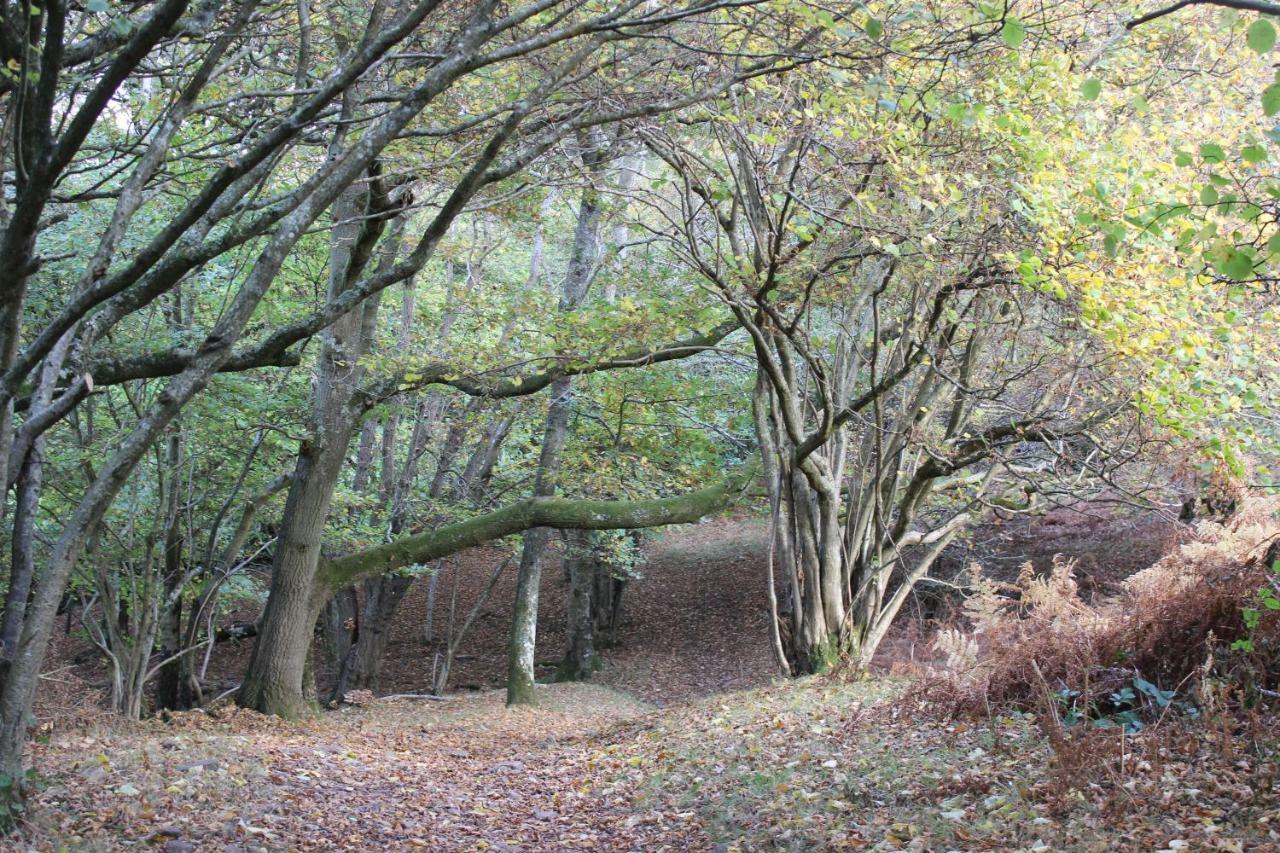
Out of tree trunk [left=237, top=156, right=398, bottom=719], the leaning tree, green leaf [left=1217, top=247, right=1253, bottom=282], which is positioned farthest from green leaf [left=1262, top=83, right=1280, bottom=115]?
tree trunk [left=237, top=156, right=398, bottom=719]

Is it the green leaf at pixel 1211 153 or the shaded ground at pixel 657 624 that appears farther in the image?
the shaded ground at pixel 657 624

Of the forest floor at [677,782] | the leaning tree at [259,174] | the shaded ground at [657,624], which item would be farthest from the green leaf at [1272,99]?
the shaded ground at [657,624]

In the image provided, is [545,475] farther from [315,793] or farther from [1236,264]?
[1236,264]

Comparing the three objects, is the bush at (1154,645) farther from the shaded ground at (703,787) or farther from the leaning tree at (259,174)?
the leaning tree at (259,174)

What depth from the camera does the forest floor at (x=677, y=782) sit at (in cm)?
493

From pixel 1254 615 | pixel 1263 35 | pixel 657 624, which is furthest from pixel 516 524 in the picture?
pixel 657 624

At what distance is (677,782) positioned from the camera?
7.39 metres

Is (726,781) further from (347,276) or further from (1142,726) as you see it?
(347,276)

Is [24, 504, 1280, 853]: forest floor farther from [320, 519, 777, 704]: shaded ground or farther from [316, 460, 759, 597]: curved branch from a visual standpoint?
[320, 519, 777, 704]: shaded ground

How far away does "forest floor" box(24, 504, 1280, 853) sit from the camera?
4926 millimetres

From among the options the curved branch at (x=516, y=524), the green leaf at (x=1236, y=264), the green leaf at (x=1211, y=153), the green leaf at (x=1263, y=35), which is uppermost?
the green leaf at (x=1263, y=35)

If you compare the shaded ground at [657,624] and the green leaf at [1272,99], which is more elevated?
the green leaf at [1272,99]

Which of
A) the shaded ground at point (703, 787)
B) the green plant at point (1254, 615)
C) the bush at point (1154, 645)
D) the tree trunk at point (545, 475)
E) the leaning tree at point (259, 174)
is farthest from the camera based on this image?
the tree trunk at point (545, 475)

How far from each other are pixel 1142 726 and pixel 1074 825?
53.2 inches
